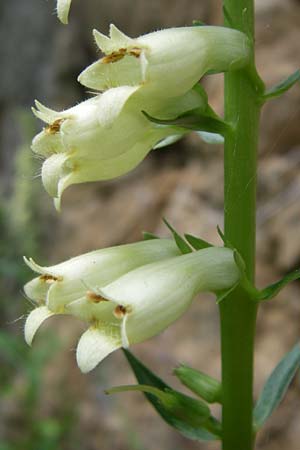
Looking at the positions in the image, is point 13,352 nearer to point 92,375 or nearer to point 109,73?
point 92,375

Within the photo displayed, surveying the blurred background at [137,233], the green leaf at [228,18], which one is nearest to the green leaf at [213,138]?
the green leaf at [228,18]

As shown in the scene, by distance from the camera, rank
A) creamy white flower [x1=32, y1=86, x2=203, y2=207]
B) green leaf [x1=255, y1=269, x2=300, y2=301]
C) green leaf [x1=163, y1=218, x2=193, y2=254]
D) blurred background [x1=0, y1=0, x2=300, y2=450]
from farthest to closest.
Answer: blurred background [x1=0, y1=0, x2=300, y2=450], green leaf [x1=163, y1=218, x2=193, y2=254], green leaf [x1=255, y1=269, x2=300, y2=301], creamy white flower [x1=32, y1=86, x2=203, y2=207]

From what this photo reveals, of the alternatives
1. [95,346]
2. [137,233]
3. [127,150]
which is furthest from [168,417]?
[137,233]

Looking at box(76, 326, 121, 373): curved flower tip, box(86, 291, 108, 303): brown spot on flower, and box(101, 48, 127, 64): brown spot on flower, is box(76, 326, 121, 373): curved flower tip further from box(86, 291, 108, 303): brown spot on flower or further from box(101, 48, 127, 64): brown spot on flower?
box(101, 48, 127, 64): brown spot on flower

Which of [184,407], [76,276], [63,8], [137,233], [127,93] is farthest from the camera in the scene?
[137,233]

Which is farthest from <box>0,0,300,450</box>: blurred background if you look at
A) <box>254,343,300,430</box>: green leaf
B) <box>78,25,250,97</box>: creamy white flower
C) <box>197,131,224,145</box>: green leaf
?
<box>78,25,250,97</box>: creamy white flower

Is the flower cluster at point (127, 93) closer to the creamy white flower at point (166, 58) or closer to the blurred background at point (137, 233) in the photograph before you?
the creamy white flower at point (166, 58)

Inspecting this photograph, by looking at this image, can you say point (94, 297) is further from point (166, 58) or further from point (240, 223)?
point (166, 58)
